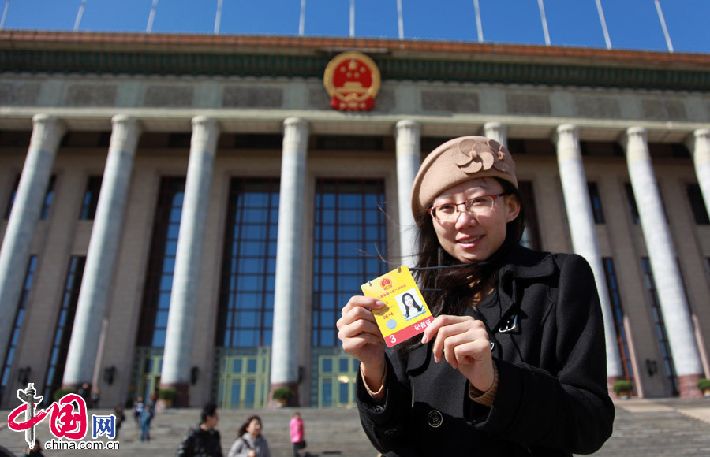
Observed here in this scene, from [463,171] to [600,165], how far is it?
99.8ft

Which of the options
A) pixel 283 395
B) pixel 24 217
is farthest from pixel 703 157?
pixel 24 217

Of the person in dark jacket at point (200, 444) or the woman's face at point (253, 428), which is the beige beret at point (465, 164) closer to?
the person in dark jacket at point (200, 444)

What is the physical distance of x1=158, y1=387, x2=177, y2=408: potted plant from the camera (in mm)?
19703

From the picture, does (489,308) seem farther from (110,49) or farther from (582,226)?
(110,49)

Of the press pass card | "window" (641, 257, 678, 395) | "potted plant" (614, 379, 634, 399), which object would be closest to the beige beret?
the press pass card

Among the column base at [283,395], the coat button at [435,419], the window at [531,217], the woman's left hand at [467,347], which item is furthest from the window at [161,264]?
the woman's left hand at [467,347]

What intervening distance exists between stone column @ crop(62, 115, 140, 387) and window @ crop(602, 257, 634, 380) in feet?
74.7

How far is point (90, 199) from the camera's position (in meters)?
27.9

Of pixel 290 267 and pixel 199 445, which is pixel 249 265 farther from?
pixel 199 445

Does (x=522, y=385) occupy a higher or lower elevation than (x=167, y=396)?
lower

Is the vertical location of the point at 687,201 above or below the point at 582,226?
above

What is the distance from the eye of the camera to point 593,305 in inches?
68.2

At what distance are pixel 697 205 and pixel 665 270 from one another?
8907 mm

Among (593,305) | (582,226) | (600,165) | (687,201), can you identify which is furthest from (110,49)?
(687,201)
